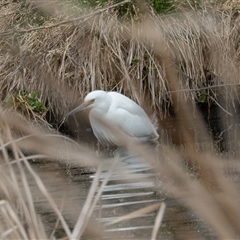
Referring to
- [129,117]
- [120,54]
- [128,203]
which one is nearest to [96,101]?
[129,117]

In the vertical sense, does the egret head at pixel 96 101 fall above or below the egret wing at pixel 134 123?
above

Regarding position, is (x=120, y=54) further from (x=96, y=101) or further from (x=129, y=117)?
(x=96, y=101)

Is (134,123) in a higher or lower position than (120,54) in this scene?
lower

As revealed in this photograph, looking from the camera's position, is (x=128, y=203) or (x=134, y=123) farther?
(x=134, y=123)

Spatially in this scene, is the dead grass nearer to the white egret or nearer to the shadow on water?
the white egret

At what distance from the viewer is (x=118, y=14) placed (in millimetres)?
7648

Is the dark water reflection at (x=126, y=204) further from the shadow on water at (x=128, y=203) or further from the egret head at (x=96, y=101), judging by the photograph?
the egret head at (x=96, y=101)

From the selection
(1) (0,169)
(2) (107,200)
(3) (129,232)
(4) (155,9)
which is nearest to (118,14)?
(4) (155,9)

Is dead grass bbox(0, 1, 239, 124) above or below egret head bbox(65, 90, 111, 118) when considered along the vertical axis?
above

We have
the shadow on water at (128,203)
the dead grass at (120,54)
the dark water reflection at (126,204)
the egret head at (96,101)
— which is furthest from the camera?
the dead grass at (120,54)

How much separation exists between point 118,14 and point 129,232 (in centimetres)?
451

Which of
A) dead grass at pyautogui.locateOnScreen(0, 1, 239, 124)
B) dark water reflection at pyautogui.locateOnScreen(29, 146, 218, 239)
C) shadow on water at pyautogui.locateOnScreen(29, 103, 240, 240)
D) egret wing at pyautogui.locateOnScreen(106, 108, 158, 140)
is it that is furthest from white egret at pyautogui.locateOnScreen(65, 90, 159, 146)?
dark water reflection at pyautogui.locateOnScreen(29, 146, 218, 239)

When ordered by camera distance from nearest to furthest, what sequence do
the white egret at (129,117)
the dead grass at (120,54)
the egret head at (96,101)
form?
the egret head at (96,101), the white egret at (129,117), the dead grass at (120,54)

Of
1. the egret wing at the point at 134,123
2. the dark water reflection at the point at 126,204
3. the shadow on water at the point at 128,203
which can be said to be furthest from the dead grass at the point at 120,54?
the dark water reflection at the point at 126,204
